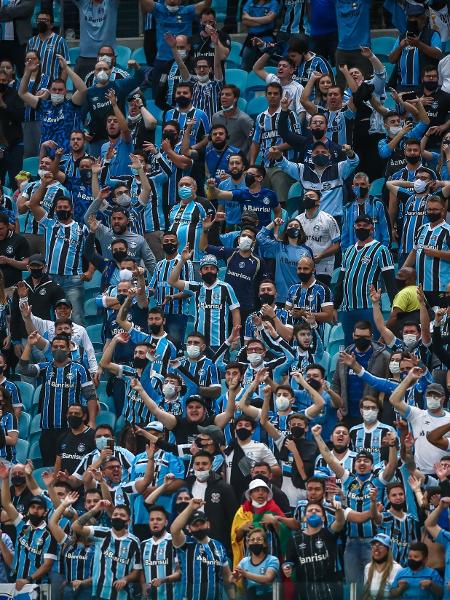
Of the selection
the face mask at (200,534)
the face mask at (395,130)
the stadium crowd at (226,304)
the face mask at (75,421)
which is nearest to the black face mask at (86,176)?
the stadium crowd at (226,304)

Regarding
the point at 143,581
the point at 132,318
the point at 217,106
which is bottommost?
the point at 143,581

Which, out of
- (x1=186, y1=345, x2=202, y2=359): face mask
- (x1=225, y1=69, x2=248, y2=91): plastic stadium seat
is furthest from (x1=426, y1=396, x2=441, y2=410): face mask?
(x1=225, y1=69, x2=248, y2=91): plastic stadium seat

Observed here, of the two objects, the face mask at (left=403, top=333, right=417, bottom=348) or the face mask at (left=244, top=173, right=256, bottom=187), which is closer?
the face mask at (left=403, top=333, right=417, bottom=348)

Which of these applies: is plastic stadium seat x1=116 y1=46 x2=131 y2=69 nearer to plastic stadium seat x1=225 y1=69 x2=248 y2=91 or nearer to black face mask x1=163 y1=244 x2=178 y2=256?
plastic stadium seat x1=225 y1=69 x2=248 y2=91

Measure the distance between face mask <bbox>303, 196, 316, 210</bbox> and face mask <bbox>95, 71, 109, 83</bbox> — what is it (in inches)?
127

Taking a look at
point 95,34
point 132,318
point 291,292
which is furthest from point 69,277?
point 95,34

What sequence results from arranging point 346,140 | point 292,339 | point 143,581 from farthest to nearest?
1. point 346,140
2. point 292,339
3. point 143,581

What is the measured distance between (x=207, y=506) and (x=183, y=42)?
7.29 m

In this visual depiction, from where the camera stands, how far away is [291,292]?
1964cm

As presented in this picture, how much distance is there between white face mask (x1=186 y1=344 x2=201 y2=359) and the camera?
1892cm

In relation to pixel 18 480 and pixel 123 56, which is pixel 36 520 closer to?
pixel 18 480

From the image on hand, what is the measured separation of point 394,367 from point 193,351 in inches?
73.3

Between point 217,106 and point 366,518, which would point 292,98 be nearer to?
point 217,106

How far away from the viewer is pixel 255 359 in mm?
18594
